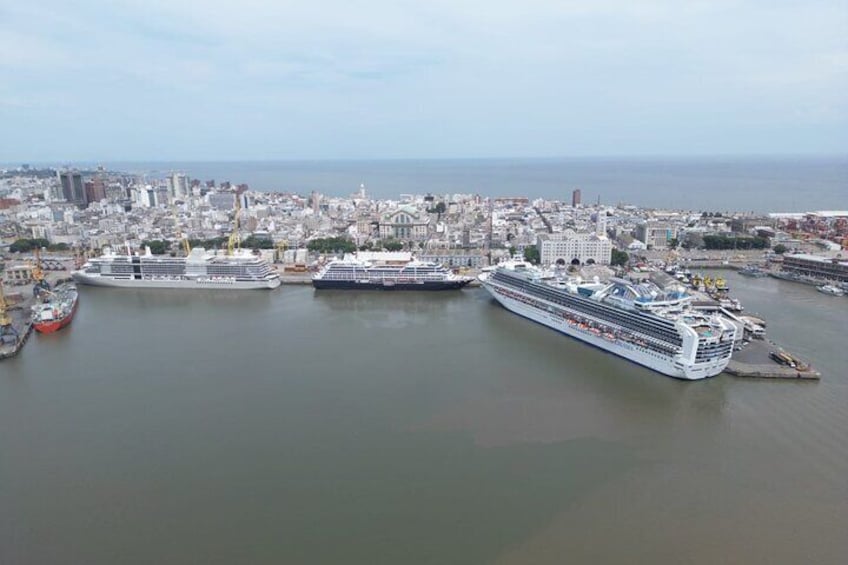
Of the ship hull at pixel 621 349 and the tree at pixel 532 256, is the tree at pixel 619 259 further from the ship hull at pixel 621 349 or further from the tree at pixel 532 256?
the ship hull at pixel 621 349

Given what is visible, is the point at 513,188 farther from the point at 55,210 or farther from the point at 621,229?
the point at 55,210

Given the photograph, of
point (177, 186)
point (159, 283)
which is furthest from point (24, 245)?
point (177, 186)

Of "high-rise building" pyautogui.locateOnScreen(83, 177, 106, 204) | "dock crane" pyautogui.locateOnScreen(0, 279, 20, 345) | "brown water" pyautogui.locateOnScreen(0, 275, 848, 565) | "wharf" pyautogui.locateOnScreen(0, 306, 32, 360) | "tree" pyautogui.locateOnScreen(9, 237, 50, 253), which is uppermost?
"high-rise building" pyautogui.locateOnScreen(83, 177, 106, 204)

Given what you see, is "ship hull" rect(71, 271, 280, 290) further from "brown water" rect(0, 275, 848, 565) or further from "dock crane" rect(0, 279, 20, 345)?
"brown water" rect(0, 275, 848, 565)

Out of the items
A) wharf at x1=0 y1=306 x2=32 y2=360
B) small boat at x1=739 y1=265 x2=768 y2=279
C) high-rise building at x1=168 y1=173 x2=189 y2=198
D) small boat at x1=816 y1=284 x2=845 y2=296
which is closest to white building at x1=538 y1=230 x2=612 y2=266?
small boat at x1=739 y1=265 x2=768 y2=279

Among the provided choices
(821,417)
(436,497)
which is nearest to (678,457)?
(821,417)
